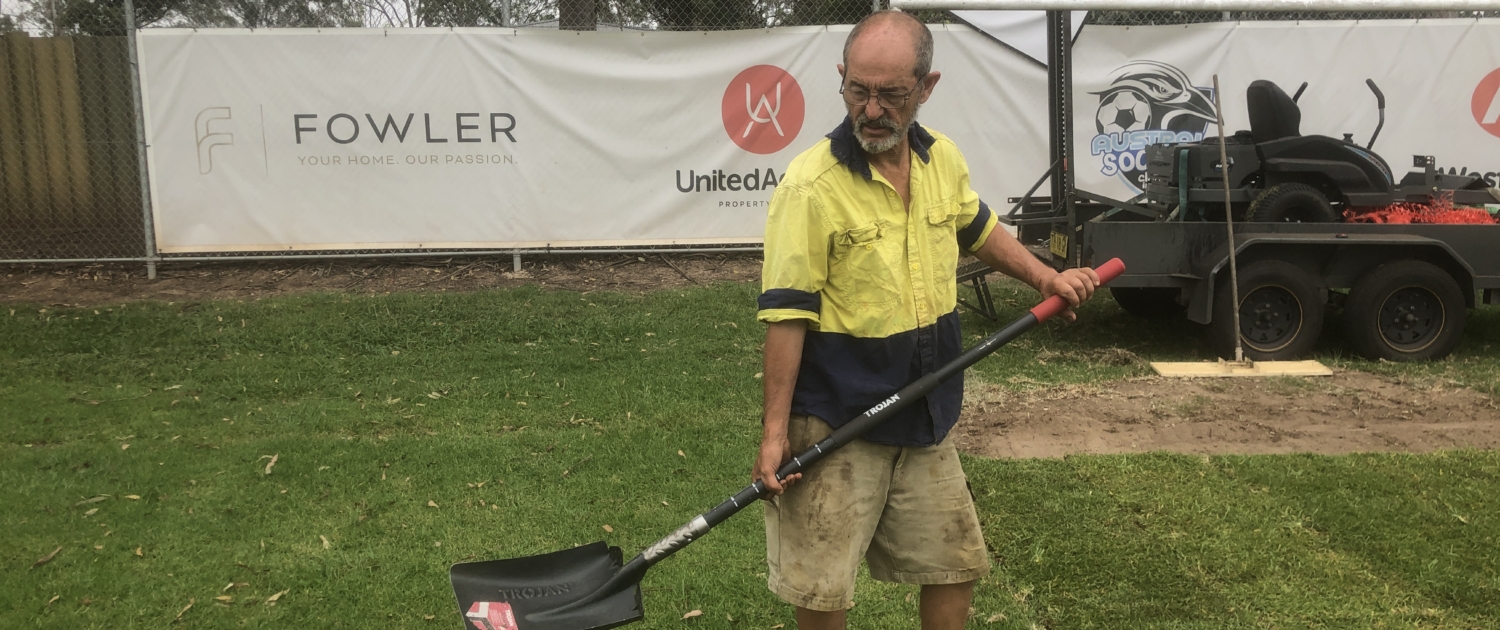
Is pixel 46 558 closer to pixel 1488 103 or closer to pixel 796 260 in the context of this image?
pixel 796 260

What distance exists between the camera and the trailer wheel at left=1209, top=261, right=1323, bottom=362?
6.68 meters

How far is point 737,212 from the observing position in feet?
31.4

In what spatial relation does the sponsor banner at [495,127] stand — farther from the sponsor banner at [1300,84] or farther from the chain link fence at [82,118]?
the sponsor banner at [1300,84]

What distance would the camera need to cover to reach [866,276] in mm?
2574

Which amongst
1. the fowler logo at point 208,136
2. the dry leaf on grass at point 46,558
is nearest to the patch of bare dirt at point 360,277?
the fowler logo at point 208,136

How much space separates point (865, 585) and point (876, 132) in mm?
1888

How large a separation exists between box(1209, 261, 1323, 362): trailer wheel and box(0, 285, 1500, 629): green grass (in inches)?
13.9

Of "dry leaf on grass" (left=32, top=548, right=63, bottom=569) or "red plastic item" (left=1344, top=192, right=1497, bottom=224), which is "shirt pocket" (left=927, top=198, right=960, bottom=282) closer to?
"dry leaf on grass" (left=32, top=548, right=63, bottom=569)

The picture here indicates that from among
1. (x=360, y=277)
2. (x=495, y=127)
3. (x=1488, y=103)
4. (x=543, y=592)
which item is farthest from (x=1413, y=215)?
(x=360, y=277)

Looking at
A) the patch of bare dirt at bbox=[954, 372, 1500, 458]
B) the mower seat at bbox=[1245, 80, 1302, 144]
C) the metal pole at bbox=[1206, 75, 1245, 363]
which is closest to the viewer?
the patch of bare dirt at bbox=[954, 372, 1500, 458]

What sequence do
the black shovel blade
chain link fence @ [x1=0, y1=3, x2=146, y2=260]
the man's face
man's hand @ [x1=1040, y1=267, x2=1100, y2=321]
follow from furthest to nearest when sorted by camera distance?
1. chain link fence @ [x1=0, y1=3, x2=146, y2=260]
2. the black shovel blade
3. man's hand @ [x1=1040, y1=267, x2=1100, y2=321]
4. the man's face

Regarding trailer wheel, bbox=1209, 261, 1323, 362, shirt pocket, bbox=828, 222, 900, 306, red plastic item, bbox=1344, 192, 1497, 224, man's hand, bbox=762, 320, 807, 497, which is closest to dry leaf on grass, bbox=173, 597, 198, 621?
man's hand, bbox=762, 320, 807, 497

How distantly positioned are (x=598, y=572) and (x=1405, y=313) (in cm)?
595

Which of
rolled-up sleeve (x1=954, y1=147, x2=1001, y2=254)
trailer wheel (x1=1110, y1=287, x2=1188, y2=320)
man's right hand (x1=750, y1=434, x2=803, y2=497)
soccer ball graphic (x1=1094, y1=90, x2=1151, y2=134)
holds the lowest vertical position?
trailer wheel (x1=1110, y1=287, x2=1188, y2=320)
